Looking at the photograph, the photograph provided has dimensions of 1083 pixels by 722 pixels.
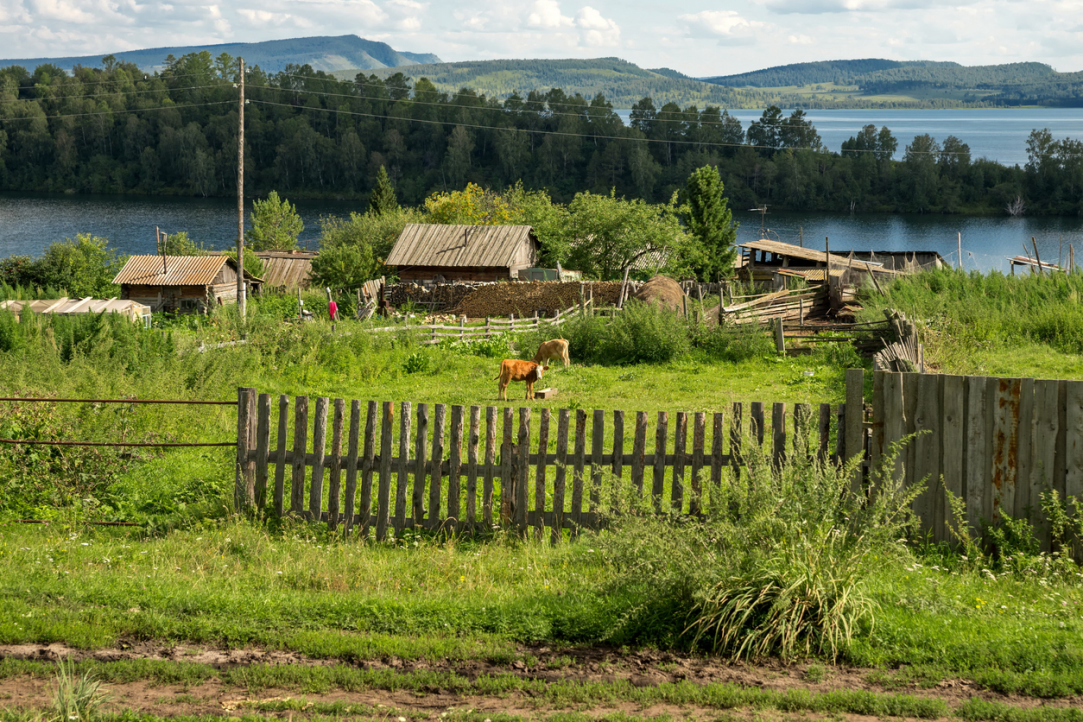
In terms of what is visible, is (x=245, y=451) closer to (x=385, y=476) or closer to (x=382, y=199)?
(x=385, y=476)

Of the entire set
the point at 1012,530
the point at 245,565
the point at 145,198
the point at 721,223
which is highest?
the point at 145,198

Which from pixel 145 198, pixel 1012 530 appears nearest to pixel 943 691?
pixel 1012 530

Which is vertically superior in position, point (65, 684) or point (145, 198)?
point (145, 198)

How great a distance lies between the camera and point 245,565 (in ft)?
20.8

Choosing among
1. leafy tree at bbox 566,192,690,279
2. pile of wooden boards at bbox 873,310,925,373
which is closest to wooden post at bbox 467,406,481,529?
pile of wooden boards at bbox 873,310,925,373

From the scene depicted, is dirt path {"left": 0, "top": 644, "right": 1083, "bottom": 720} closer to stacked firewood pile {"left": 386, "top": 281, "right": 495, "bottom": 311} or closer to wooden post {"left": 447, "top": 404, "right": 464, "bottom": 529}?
wooden post {"left": 447, "top": 404, "right": 464, "bottom": 529}

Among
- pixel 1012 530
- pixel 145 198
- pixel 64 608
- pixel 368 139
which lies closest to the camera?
pixel 64 608

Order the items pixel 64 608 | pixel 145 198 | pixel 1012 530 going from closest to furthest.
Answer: pixel 64 608 < pixel 1012 530 < pixel 145 198

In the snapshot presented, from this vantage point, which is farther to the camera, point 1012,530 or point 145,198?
point 145,198

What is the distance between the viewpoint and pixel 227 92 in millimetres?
165375

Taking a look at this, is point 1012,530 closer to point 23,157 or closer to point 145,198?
point 145,198

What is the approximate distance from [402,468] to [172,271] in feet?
121

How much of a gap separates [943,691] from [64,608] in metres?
5.08

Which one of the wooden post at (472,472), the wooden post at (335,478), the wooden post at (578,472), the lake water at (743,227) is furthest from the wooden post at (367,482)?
the lake water at (743,227)
